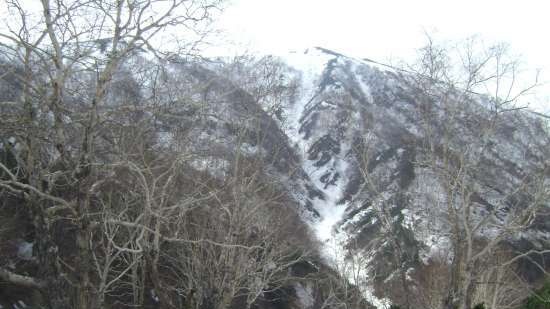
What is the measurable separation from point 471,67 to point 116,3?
673 centimetres

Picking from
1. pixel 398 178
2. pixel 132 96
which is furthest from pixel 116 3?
pixel 398 178

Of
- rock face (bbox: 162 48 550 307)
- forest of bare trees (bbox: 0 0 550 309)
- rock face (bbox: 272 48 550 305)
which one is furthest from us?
rock face (bbox: 272 48 550 305)

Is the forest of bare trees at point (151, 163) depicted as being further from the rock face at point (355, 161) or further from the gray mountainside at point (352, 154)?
the rock face at point (355, 161)

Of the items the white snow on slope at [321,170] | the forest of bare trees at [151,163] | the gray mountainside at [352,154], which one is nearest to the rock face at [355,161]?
the white snow on slope at [321,170]

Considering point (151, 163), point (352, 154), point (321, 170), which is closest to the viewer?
point (151, 163)

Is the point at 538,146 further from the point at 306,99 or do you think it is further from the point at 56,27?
the point at 306,99

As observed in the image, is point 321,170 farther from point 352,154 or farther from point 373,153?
point 373,153

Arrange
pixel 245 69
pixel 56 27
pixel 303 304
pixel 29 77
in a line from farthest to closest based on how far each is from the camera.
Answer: pixel 303 304
pixel 245 69
pixel 56 27
pixel 29 77

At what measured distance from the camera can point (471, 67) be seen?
9.10 m

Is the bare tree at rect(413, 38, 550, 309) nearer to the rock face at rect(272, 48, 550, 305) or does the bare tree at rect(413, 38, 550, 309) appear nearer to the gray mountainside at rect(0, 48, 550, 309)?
the gray mountainside at rect(0, 48, 550, 309)

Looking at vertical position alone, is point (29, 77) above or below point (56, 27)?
below

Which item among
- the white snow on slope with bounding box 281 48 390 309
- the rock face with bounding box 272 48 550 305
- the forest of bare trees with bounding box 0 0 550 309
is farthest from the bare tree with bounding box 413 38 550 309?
the white snow on slope with bounding box 281 48 390 309

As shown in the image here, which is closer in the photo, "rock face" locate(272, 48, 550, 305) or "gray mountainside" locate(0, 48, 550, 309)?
"gray mountainside" locate(0, 48, 550, 309)

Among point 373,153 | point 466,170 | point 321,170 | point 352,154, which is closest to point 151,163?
point 466,170
